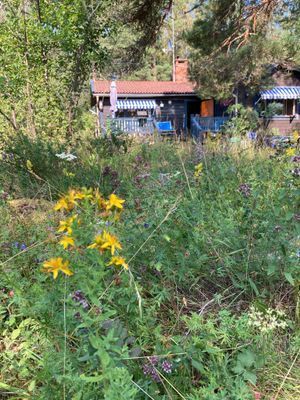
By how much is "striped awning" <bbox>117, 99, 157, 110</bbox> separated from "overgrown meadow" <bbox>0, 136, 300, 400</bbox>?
Answer: 2047 centimetres

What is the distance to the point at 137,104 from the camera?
75.0 feet

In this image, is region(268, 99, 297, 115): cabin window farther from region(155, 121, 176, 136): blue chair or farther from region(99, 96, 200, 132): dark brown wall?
region(155, 121, 176, 136): blue chair

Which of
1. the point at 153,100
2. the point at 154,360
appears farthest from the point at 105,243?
the point at 153,100

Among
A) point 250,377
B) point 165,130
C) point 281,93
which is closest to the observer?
point 250,377

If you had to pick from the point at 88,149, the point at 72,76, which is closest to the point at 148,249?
the point at 88,149

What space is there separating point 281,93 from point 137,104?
7.73 metres

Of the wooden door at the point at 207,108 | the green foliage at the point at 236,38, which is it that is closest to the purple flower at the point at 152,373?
the green foliage at the point at 236,38

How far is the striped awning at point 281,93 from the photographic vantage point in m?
19.9

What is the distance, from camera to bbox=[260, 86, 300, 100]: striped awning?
1992 centimetres

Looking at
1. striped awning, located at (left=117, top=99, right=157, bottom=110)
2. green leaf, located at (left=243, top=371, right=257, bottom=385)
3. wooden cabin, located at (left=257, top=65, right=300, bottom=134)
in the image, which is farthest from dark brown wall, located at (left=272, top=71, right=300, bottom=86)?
green leaf, located at (left=243, top=371, right=257, bottom=385)

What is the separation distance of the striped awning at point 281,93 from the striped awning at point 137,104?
6.22m

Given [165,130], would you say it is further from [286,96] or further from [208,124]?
[286,96]

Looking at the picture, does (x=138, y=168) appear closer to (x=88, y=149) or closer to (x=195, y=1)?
(x=88, y=149)

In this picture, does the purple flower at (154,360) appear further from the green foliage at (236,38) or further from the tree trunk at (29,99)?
the green foliage at (236,38)
